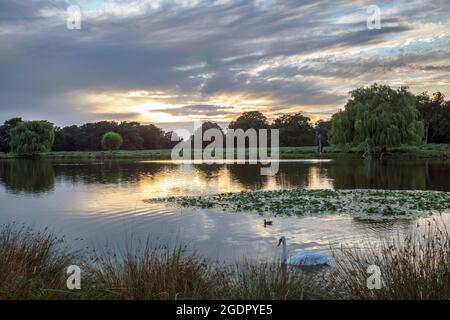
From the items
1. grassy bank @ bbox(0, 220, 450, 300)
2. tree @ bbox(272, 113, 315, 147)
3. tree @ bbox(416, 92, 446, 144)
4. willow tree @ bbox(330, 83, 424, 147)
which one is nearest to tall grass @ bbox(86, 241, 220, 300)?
grassy bank @ bbox(0, 220, 450, 300)

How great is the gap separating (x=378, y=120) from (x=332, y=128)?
6739mm

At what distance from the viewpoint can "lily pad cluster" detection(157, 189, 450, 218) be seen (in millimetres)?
16688

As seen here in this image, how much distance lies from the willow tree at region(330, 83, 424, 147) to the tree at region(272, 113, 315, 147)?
5070 centimetres

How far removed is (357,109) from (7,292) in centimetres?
5613

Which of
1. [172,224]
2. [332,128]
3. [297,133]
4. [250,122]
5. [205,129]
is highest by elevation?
[250,122]

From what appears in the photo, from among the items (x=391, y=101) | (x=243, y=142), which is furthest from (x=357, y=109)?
(x=243, y=142)

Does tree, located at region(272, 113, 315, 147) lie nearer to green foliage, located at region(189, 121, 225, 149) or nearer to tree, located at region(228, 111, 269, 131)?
tree, located at region(228, 111, 269, 131)

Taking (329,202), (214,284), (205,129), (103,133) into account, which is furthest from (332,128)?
(103,133)

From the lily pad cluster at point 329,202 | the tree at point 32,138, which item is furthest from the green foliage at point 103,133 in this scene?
the lily pad cluster at point 329,202

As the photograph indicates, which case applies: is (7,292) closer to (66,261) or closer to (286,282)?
A: (66,261)

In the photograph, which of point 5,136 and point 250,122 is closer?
point 5,136

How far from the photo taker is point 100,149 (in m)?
121

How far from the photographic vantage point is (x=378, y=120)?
55375mm

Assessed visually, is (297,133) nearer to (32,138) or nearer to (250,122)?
(250,122)
